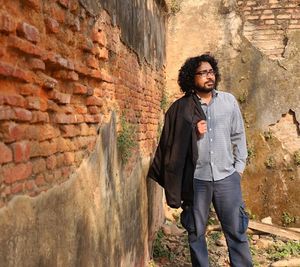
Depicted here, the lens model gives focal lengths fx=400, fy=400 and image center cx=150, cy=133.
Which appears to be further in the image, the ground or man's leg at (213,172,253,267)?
the ground

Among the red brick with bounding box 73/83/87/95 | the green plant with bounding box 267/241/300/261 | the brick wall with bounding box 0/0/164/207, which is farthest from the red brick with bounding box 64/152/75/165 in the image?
the green plant with bounding box 267/241/300/261

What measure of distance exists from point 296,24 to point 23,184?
5929 millimetres

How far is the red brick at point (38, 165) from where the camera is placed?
69.2 inches

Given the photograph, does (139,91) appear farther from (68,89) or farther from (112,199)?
(68,89)

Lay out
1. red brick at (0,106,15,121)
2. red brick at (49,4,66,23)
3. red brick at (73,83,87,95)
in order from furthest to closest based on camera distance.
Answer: red brick at (73,83,87,95), red brick at (49,4,66,23), red brick at (0,106,15,121)

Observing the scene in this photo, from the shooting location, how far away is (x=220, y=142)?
3.38 m

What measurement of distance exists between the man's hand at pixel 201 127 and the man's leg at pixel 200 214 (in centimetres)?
41

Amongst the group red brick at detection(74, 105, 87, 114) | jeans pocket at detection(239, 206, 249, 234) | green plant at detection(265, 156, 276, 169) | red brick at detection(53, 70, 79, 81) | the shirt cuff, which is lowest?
jeans pocket at detection(239, 206, 249, 234)

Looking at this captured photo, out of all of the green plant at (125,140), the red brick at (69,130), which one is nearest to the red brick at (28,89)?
the red brick at (69,130)

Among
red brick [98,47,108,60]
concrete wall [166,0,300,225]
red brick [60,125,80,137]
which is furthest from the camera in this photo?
concrete wall [166,0,300,225]

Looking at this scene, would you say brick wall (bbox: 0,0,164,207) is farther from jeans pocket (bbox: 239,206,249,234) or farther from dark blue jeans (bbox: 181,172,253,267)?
jeans pocket (bbox: 239,206,249,234)

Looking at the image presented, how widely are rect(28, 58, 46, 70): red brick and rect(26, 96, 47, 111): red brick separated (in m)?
0.13

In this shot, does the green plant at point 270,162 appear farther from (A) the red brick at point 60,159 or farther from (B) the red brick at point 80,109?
(A) the red brick at point 60,159

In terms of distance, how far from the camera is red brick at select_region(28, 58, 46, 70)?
1.74 metres
